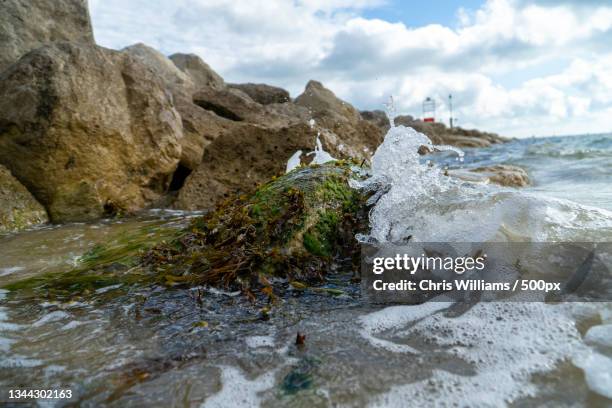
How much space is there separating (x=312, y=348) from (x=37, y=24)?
9532mm

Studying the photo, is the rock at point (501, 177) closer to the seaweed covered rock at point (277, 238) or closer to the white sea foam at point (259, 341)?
the seaweed covered rock at point (277, 238)

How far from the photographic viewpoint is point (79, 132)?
6625mm

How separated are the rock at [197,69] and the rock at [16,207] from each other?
1674cm

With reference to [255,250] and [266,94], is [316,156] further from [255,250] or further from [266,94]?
[266,94]

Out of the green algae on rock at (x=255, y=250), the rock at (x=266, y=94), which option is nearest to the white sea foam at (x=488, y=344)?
the green algae on rock at (x=255, y=250)

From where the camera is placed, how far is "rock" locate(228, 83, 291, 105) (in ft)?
57.9

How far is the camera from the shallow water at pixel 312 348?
1712mm

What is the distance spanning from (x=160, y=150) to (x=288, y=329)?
624cm

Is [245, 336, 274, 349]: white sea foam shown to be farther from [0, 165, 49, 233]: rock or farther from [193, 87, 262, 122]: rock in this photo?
[193, 87, 262, 122]: rock

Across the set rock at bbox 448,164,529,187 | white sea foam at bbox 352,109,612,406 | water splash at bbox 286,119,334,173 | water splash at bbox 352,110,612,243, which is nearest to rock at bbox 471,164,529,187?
rock at bbox 448,164,529,187

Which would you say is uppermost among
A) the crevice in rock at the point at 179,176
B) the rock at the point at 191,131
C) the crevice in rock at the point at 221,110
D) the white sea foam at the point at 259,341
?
the crevice in rock at the point at 221,110

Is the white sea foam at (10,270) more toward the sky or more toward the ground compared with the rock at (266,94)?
more toward the ground

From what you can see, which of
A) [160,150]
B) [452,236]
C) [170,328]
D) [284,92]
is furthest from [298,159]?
[284,92]

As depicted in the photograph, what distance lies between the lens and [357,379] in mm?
1783
